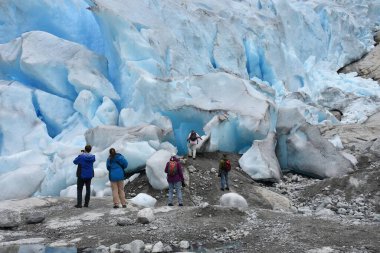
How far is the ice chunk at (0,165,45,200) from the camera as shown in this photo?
982 centimetres

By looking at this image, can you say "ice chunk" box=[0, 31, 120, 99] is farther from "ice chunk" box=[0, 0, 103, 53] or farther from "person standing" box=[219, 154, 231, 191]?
"person standing" box=[219, 154, 231, 191]

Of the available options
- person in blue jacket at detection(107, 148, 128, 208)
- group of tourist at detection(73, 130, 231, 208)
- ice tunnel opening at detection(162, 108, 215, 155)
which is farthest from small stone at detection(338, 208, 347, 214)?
ice tunnel opening at detection(162, 108, 215, 155)

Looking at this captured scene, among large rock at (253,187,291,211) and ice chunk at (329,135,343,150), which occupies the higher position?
ice chunk at (329,135,343,150)

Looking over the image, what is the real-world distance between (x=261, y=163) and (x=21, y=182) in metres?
5.38

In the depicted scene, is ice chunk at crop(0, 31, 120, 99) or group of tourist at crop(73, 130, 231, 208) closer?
group of tourist at crop(73, 130, 231, 208)

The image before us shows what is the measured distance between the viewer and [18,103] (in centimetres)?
1245

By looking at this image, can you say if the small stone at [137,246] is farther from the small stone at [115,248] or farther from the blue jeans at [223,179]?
the blue jeans at [223,179]

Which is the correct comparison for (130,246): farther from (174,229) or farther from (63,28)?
(63,28)

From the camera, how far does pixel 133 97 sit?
1224cm

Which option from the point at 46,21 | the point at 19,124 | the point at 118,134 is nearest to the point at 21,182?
the point at 118,134

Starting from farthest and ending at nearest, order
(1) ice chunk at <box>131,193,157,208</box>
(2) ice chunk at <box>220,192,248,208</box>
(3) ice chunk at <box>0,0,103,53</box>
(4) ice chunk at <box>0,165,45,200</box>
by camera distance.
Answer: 1. (3) ice chunk at <box>0,0,103,53</box>
2. (4) ice chunk at <box>0,165,45,200</box>
3. (1) ice chunk at <box>131,193,157,208</box>
4. (2) ice chunk at <box>220,192,248,208</box>

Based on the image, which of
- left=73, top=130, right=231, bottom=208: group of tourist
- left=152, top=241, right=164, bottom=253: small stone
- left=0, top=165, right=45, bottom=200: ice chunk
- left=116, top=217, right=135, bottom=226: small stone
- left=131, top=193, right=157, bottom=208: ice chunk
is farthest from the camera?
left=0, top=165, right=45, bottom=200: ice chunk

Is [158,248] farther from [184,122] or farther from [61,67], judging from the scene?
[61,67]

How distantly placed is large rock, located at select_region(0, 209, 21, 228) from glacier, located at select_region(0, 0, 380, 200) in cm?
268
